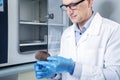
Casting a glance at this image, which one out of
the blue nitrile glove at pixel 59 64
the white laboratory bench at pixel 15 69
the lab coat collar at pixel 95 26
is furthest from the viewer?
the white laboratory bench at pixel 15 69

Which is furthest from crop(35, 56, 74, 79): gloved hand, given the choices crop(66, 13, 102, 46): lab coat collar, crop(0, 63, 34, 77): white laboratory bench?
crop(0, 63, 34, 77): white laboratory bench

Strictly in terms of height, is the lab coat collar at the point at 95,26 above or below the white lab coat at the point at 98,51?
above

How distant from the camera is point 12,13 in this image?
125cm

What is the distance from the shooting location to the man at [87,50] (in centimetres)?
87

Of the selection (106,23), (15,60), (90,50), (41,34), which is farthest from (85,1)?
(41,34)

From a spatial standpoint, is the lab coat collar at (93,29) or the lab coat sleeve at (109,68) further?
the lab coat collar at (93,29)

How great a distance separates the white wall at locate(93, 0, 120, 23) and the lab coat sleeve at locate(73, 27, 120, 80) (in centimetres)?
30

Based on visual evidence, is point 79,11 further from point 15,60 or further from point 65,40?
point 15,60

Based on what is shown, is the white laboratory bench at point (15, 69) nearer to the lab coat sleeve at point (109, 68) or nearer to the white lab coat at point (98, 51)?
the white lab coat at point (98, 51)

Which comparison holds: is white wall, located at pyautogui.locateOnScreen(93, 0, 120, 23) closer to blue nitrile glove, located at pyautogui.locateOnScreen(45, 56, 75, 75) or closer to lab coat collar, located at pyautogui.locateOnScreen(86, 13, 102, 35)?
lab coat collar, located at pyautogui.locateOnScreen(86, 13, 102, 35)

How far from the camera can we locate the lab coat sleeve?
2.87 ft

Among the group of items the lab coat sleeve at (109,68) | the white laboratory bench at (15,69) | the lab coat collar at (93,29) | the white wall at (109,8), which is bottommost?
the white laboratory bench at (15,69)

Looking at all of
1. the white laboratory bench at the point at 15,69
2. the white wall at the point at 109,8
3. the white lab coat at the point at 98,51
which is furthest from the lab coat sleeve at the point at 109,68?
the white laboratory bench at the point at 15,69

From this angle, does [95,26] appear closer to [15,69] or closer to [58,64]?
[58,64]
